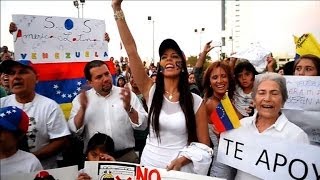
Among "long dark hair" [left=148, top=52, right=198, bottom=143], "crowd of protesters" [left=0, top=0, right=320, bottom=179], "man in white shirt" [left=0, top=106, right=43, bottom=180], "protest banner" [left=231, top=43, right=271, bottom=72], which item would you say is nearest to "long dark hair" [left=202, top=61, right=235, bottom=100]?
"crowd of protesters" [left=0, top=0, right=320, bottom=179]

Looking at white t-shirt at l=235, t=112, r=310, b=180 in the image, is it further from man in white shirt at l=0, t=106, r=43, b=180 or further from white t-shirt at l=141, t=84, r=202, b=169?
man in white shirt at l=0, t=106, r=43, b=180

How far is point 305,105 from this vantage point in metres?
3.27

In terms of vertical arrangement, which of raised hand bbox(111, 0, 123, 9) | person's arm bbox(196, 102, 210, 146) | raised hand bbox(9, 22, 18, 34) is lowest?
person's arm bbox(196, 102, 210, 146)

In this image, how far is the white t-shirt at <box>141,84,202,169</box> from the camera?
2643mm

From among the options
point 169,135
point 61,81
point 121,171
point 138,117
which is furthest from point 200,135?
point 61,81

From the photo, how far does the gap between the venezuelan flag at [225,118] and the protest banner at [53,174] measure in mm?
1168

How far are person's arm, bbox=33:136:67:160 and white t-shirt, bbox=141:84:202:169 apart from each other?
810 mm

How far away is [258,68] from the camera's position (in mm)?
4684

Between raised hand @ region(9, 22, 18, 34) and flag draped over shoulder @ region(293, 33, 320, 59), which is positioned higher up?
raised hand @ region(9, 22, 18, 34)

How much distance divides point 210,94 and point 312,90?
40.1 inches

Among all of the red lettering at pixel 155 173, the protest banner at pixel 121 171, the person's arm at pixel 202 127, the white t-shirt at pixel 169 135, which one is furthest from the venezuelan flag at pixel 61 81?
the person's arm at pixel 202 127

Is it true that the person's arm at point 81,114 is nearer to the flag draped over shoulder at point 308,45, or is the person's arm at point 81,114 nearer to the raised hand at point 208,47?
the raised hand at point 208,47

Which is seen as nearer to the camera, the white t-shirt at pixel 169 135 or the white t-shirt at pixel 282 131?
the white t-shirt at pixel 282 131

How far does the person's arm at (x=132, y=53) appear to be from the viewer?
9.43ft
